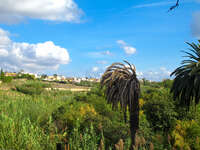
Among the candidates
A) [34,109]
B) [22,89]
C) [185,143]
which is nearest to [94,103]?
[34,109]

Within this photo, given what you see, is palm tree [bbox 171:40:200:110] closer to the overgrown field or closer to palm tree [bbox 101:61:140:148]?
the overgrown field

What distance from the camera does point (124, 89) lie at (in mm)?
8836

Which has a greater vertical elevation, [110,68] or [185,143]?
[110,68]

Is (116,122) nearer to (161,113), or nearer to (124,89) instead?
(161,113)

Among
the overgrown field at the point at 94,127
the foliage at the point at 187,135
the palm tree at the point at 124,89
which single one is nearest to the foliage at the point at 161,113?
the overgrown field at the point at 94,127

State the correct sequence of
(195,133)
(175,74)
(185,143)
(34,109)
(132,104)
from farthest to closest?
1. (34,109)
2. (175,74)
3. (195,133)
4. (185,143)
5. (132,104)

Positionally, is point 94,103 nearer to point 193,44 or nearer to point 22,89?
point 193,44

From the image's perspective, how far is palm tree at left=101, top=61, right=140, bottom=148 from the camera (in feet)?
29.2

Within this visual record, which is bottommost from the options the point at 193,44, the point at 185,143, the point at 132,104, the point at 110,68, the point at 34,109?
the point at 185,143

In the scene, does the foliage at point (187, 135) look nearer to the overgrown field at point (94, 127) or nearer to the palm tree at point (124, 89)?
the overgrown field at point (94, 127)

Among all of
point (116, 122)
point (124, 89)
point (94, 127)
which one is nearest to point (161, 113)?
point (116, 122)

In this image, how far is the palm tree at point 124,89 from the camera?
8909 mm

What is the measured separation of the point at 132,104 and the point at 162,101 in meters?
12.8

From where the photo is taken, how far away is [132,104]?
913 centimetres
